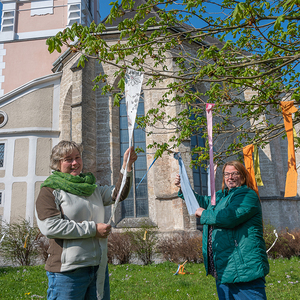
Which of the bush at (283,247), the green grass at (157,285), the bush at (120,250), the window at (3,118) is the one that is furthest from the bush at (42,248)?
the bush at (283,247)

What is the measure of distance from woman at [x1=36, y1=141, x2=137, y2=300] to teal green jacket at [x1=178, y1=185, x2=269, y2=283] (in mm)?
874

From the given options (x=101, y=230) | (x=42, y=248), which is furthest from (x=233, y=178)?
(x=42, y=248)

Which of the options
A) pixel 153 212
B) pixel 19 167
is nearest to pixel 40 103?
pixel 19 167

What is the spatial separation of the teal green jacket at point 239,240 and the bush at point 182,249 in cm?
612

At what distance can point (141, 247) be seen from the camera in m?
8.65

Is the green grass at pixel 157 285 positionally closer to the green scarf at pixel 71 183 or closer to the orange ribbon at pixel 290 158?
the orange ribbon at pixel 290 158

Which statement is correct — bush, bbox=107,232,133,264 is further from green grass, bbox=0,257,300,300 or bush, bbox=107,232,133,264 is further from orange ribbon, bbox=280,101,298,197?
orange ribbon, bbox=280,101,298,197

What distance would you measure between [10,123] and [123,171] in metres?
12.8

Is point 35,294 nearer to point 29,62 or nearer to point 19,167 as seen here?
point 19,167

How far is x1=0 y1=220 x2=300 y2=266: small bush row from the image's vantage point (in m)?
8.41

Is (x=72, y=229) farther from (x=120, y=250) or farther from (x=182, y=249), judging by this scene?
(x=120, y=250)

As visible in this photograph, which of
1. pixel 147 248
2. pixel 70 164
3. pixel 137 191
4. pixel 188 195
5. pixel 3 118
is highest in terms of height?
pixel 3 118

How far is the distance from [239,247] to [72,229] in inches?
49.2

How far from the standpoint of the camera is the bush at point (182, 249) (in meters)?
Answer: 8.19
